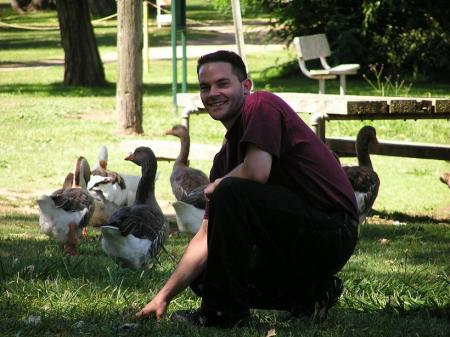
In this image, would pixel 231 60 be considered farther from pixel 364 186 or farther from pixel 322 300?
pixel 364 186

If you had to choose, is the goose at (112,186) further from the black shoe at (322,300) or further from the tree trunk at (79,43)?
the tree trunk at (79,43)

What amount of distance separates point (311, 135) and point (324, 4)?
65.4 feet

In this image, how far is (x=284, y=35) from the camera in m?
25.7

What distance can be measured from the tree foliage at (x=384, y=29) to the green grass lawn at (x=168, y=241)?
0.81 metres

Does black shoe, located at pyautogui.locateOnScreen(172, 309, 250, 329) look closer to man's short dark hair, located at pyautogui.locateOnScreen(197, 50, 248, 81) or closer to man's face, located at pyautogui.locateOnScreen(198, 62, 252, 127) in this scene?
man's face, located at pyautogui.locateOnScreen(198, 62, 252, 127)

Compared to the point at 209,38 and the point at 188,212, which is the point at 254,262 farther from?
the point at 209,38

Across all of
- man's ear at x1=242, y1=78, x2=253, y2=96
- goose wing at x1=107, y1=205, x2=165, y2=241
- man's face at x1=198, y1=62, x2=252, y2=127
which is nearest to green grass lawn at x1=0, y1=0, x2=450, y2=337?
goose wing at x1=107, y1=205, x2=165, y2=241

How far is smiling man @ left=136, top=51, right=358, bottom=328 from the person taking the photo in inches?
184

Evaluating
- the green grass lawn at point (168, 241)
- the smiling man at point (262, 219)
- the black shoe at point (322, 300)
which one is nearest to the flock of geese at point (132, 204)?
the green grass lawn at point (168, 241)

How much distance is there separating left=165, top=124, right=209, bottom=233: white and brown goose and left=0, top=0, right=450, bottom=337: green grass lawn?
313 mm

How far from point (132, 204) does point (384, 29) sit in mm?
15818

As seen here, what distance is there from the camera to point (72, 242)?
26.9ft

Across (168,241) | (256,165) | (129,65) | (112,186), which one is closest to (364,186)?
(168,241)

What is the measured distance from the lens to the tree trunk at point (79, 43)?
23797 mm
